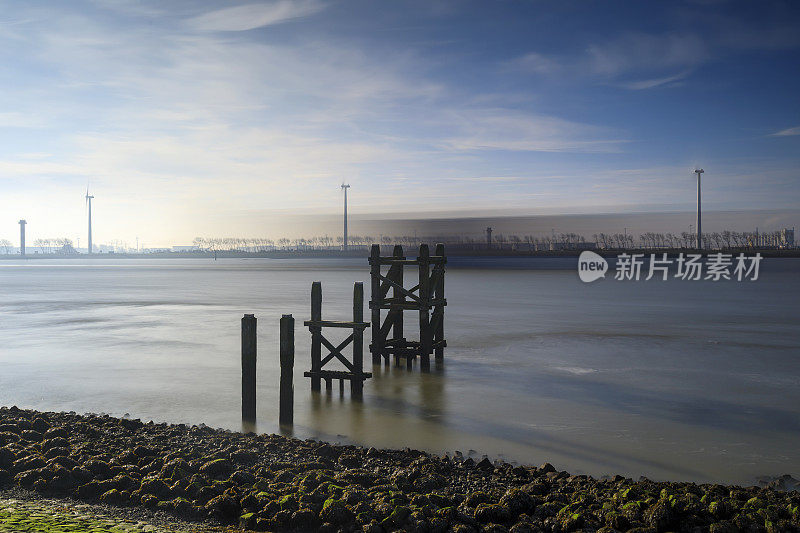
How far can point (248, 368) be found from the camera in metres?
12.9

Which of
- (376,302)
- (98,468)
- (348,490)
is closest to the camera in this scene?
(348,490)

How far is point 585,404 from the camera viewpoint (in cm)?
1448

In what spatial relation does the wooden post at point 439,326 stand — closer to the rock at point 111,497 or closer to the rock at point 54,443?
the rock at point 54,443

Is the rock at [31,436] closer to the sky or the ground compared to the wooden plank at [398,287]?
closer to the ground

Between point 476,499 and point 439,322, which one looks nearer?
point 476,499

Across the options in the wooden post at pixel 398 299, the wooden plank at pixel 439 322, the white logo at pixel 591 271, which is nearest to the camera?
the wooden post at pixel 398 299

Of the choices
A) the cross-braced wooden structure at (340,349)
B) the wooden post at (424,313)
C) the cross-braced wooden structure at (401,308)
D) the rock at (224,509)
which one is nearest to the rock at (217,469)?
the rock at (224,509)

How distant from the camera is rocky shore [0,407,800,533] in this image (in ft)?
24.6

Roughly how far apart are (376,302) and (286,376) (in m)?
5.84

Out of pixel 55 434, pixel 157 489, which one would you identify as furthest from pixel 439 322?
pixel 157 489

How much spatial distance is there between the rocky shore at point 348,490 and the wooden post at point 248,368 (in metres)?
2.01

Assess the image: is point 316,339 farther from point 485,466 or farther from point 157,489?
point 157,489

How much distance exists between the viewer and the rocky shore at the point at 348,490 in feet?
24.6

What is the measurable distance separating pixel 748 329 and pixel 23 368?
28.2 meters
